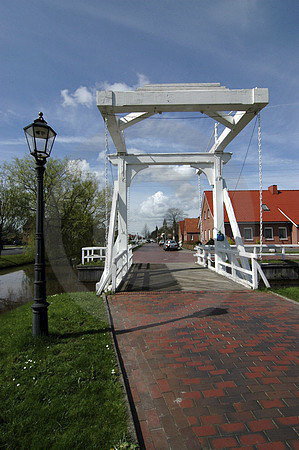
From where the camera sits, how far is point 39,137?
4.16 m

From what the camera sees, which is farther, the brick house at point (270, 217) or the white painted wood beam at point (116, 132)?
the brick house at point (270, 217)

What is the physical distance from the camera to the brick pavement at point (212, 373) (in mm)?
2113

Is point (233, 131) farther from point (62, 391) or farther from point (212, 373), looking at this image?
point (62, 391)

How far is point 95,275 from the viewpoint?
1248 centimetres

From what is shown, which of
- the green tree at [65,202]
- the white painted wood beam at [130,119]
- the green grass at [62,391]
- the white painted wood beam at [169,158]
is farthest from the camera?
the green tree at [65,202]

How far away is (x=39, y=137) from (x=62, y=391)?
3481 millimetres

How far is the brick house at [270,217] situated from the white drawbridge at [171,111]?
1679cm

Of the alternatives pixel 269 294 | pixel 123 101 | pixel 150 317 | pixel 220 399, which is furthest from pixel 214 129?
pixel 220 399

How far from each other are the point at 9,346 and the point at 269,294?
5.85m

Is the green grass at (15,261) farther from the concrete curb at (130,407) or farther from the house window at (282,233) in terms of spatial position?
the house window at (282,233)

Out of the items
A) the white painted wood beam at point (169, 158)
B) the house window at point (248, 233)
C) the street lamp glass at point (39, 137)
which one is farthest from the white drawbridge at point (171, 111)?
the house window at point (248, 233)

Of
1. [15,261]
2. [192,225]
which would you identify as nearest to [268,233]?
[192,225]

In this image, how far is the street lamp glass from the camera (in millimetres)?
4094

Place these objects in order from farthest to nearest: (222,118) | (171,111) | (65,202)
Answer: (65,202) < (222,118) < (171,111)
